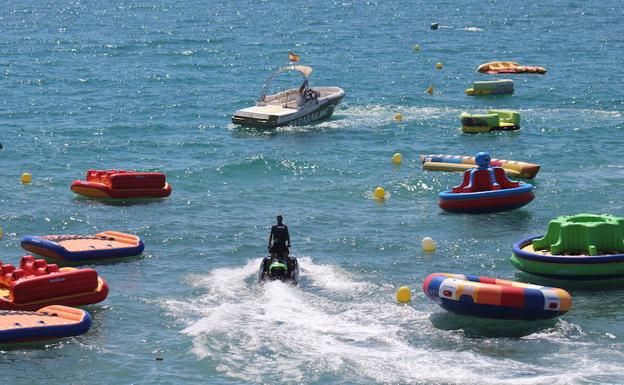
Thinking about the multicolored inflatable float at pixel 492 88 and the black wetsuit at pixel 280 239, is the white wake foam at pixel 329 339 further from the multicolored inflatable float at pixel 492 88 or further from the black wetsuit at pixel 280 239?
the multicolored inflatable float at pixel 492 88

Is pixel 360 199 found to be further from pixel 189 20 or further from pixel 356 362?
pixel 189 20

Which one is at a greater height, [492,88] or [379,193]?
[492,88]

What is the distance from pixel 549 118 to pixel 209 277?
1211 inches

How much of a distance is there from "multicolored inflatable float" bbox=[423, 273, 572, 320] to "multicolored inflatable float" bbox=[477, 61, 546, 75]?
4845cm

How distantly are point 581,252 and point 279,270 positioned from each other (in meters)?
7.91

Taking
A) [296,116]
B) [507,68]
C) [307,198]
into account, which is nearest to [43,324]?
[307,198]

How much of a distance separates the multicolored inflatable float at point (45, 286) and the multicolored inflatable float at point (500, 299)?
8436mm

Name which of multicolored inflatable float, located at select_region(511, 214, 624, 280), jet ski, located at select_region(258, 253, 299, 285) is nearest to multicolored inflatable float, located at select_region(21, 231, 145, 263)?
jet ski, located at select_region(258, 253, 299, 285)

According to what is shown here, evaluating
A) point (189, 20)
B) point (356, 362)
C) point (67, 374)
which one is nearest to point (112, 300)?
point (67, 374)

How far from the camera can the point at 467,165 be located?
4603 centimetres

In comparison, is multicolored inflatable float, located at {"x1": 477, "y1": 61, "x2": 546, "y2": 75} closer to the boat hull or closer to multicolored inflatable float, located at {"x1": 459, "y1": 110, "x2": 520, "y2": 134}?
the boat hull

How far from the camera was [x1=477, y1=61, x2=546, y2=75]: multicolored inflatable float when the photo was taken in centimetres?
7606

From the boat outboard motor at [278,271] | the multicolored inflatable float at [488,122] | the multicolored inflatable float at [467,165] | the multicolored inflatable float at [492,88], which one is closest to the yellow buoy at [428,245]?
the boat outboard motor at [278,271]

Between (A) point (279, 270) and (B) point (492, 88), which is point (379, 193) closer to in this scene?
(A) point (279, 270)
